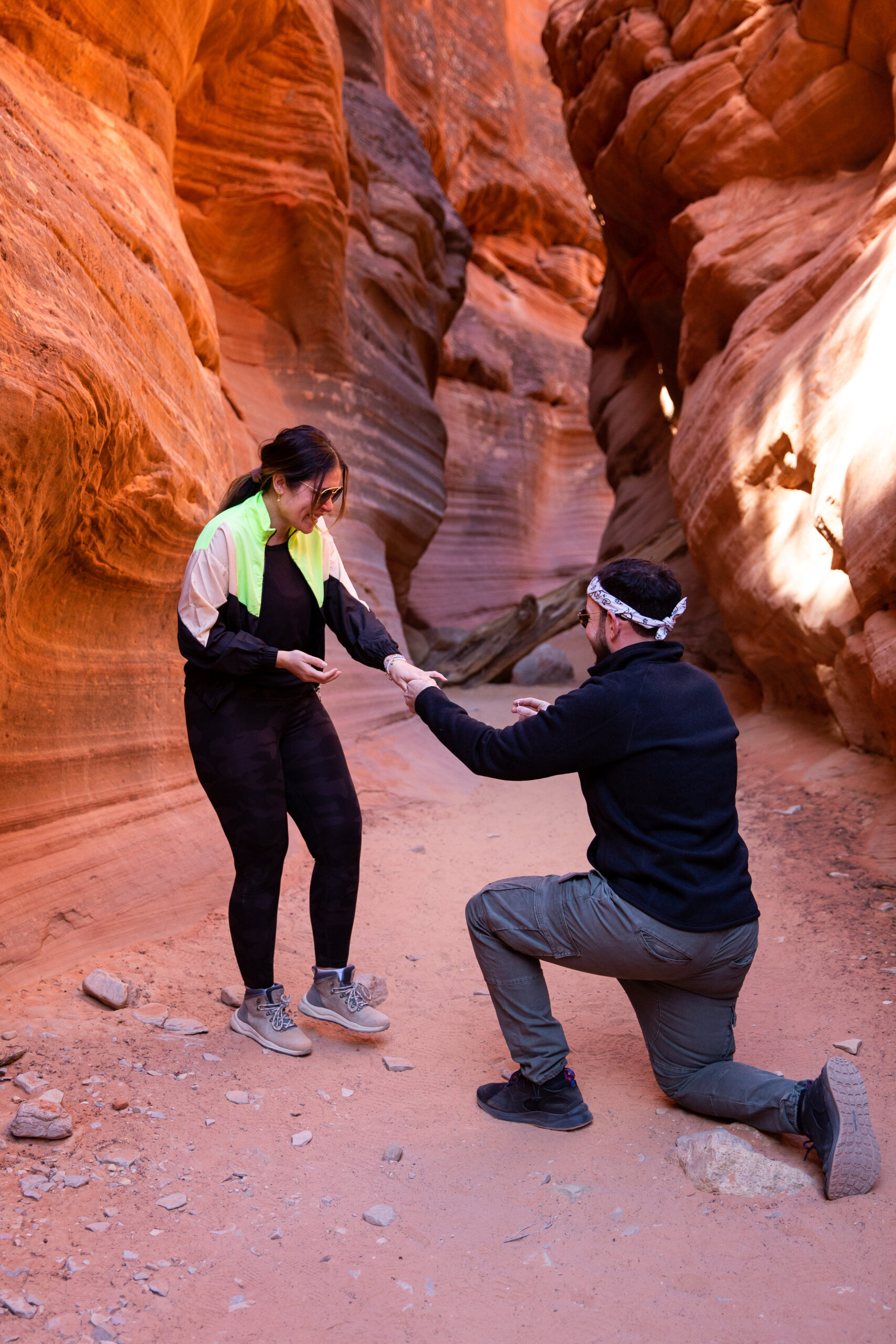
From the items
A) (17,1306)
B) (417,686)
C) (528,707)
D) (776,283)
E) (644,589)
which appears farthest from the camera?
(776,283)

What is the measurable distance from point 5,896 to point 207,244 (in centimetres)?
666

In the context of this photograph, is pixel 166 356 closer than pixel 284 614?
No

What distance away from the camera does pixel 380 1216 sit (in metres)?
1.96

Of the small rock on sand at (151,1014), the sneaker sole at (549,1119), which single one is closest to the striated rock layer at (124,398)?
the small rock on sand at (151,1014)

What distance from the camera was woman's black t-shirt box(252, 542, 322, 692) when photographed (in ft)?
8.76

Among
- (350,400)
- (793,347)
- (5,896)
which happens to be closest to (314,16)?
(350,400)

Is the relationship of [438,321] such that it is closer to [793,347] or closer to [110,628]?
[793,347]

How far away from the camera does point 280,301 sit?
8.63 meters

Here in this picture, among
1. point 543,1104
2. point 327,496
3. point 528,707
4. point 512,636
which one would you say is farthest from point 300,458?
point 512,636

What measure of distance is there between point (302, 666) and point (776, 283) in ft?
19.2

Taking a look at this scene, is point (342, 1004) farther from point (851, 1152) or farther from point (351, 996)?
point (851, 1152)

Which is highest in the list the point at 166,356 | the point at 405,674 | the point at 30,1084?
the point at 166,356

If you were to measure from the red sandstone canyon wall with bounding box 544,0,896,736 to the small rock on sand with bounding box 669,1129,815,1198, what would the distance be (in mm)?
2377

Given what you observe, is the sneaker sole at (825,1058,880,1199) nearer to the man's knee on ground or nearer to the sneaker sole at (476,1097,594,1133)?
the sneaker sole at (476,1097,594,1133)
